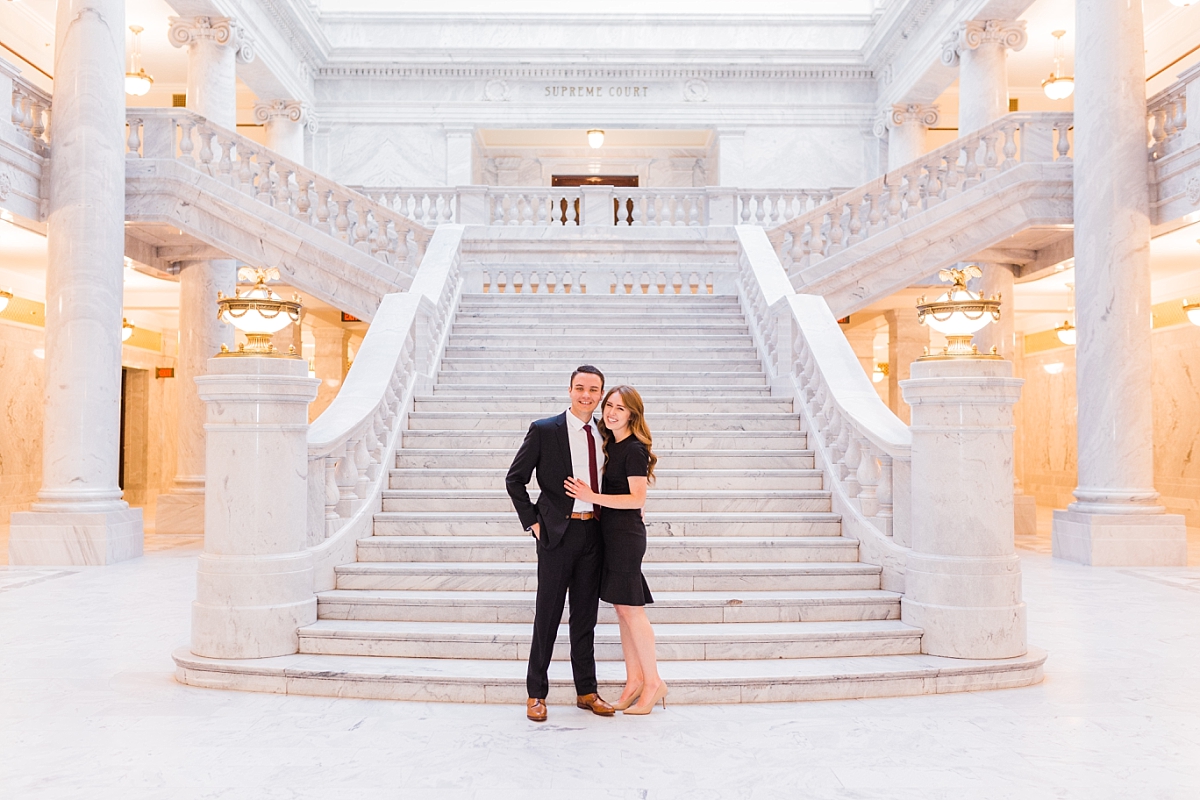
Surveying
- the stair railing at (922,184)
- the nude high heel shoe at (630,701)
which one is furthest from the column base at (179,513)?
the nude high heel shoe at (630,701)

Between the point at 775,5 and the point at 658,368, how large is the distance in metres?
13.6

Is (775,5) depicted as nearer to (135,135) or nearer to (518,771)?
(135,135)

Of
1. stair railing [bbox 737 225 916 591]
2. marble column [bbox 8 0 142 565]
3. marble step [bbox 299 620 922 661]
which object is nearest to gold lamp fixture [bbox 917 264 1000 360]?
stair railing [bbox 737 225 916 591]

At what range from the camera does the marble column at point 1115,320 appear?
10281 mm

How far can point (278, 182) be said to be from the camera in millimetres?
12867

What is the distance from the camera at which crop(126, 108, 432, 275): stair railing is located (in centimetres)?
1210

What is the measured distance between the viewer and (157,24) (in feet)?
53.0

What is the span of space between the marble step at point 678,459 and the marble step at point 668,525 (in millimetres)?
1022

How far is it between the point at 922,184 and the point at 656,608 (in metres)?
9.18

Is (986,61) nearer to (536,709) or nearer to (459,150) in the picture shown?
(459,150)

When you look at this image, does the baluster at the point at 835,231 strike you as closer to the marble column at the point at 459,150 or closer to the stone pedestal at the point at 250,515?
the stone pedestal at the point at 250,515

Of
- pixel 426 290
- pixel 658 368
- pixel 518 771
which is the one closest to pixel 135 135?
pixel 426 290

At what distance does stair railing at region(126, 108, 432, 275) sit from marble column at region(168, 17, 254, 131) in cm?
221

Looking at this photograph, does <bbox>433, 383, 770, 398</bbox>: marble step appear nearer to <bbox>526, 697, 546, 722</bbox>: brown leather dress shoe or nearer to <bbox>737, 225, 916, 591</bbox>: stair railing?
<bbox>737, 225, 916, 591</bbox>: stair railing
